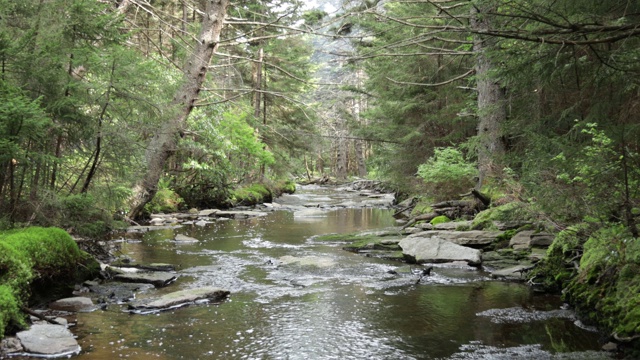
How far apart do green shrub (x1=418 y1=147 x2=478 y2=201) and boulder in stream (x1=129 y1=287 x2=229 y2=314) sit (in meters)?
9.20

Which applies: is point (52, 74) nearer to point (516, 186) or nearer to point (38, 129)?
point (38, 129)

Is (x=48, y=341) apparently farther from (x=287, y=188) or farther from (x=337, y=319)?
(x=287, y=188)

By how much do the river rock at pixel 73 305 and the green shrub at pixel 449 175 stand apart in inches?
414

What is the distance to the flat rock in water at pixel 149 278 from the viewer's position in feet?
24.4

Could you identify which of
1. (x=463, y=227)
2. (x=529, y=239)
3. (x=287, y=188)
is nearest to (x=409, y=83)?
(x=529, y=239)

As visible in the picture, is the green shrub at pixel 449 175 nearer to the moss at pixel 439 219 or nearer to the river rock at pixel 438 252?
the moss at pixel 439 219

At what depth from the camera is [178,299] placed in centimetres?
639

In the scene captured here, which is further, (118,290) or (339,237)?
(339,237)

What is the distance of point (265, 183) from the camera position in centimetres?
2792

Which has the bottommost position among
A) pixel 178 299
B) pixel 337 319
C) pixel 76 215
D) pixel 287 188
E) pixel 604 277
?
pixel 337 319

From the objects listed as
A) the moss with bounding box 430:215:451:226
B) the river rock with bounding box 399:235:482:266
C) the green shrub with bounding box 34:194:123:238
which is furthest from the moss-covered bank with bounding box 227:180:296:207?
the green shrub with bounding box 34:194:123:238

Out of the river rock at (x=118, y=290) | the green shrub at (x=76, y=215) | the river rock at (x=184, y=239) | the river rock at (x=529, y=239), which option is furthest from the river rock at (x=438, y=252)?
the green shrub at (x=76, y=215)

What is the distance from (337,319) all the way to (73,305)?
3208 millimetres

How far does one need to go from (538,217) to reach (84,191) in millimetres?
6849
